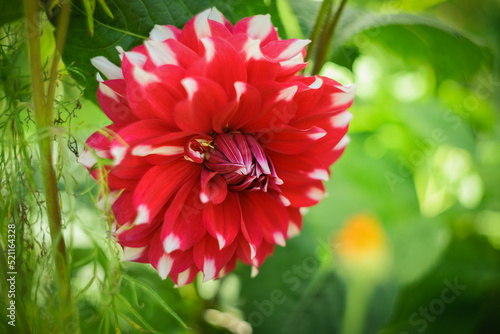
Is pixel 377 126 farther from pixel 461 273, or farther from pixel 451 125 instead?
pixel 461 273

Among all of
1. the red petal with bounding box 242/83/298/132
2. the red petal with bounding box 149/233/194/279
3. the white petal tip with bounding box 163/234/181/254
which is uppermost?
the red petal with bounding box 242/83/298/132

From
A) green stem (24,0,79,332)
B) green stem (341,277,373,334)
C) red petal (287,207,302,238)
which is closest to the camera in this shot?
green stem (24,0,79,332)

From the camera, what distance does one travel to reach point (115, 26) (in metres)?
0.30

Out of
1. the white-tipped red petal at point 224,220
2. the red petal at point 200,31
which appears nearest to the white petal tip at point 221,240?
the white-tipped red petal at point 224,220

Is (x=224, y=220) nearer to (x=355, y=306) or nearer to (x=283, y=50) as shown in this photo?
(x=283, y=50)

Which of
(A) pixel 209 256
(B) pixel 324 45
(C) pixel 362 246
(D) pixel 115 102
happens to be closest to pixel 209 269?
(A) pixel 209 256

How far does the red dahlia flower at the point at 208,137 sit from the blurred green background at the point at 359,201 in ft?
0.07

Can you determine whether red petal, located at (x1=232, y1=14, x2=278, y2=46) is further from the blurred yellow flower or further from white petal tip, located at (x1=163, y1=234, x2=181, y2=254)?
the blurred yellow flower

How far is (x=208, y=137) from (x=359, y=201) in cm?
45

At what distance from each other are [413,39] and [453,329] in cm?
45

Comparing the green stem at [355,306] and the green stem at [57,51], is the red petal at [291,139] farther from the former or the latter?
the green stem at [355,306]

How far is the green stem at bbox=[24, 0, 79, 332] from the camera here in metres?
0.22

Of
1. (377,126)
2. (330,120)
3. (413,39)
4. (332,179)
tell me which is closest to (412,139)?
(377,126)

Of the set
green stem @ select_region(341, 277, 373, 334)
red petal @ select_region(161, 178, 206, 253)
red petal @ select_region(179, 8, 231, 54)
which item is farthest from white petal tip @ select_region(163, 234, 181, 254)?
green stem @ select_region(341, 277, 373, 334)
